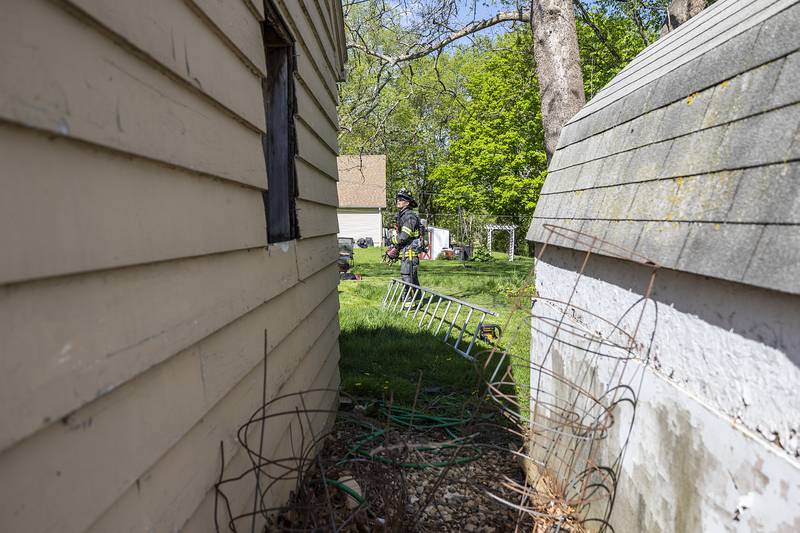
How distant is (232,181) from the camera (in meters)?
1.96

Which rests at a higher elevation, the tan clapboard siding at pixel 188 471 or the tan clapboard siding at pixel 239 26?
the tan clapboard siding at pixel 239 26

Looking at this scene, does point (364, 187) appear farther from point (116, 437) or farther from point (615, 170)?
point (116, 437)

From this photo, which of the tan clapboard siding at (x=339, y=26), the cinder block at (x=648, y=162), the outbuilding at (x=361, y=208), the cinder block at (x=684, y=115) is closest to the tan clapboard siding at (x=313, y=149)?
the tan clapboard siding at (x=339, y=26)

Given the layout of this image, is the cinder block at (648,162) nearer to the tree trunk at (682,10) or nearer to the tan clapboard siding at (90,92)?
the tan clapboard siding at (90,92)

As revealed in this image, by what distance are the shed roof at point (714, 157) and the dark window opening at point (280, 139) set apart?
1.69 m

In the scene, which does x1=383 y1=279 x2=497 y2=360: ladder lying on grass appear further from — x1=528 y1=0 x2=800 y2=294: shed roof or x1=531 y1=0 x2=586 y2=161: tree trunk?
x1=528 y1=0 x2=800 y2=294: shed roof

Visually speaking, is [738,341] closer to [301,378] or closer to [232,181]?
[232,181]

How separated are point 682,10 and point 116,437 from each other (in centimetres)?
879

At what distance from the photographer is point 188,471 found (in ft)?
5.00

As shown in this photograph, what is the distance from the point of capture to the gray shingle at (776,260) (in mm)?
1318

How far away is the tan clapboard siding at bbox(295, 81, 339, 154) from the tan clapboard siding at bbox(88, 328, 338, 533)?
1.60 metres

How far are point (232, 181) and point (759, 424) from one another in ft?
6.32

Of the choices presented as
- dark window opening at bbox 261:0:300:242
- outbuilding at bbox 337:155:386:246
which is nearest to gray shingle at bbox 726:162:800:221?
dark window opening at bbox 261:0:300:242

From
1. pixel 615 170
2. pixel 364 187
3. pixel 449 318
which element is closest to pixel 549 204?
pixel 615 170
